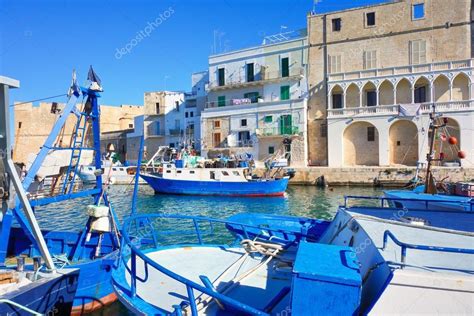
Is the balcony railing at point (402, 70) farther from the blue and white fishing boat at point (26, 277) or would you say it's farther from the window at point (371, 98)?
the blue and white fishing boat at point (26, 277)

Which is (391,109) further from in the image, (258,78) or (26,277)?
(26,277)

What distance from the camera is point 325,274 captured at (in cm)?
314

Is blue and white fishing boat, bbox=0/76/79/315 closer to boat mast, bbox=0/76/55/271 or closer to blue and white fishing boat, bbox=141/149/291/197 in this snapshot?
boat mast, bbox=0/76/55/271

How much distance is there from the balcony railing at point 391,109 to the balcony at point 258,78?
5.69 meters

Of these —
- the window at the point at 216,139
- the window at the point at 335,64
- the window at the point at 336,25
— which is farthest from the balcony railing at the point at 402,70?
the window at the point at 216,139

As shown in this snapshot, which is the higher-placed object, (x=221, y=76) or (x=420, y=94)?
(x=221, y=76)

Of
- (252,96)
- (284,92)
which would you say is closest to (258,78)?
(252,96)

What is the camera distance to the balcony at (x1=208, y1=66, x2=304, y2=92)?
121 ft

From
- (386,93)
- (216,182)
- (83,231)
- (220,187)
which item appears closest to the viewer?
(83,231)

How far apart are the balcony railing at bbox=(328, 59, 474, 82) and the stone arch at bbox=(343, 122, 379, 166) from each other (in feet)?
15.5

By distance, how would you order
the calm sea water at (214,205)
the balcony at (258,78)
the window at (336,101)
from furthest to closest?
the balcony at (258,78), the window at (336,101), the calm sea water at (214,205)

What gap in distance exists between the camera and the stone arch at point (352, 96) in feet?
114

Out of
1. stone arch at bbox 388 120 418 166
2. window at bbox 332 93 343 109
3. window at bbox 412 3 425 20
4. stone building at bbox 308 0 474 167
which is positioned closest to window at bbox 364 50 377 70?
stone building at bbox 308 0 474 167

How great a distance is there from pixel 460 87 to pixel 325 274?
34.9 m
